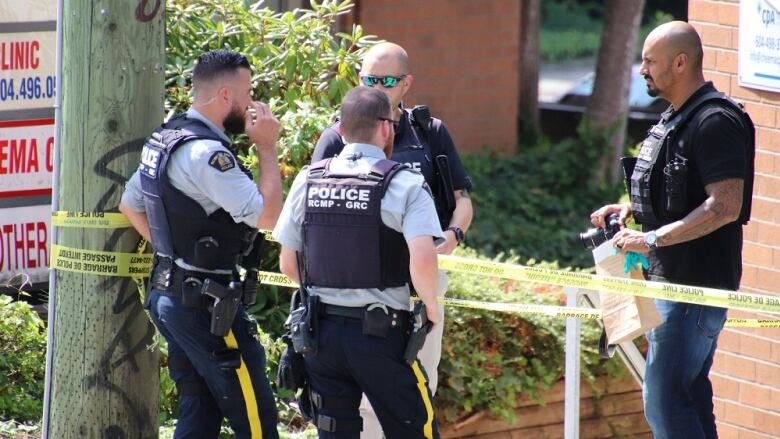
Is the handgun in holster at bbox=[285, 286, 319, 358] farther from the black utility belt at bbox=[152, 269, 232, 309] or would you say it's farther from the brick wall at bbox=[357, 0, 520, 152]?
the brick wall at bbox=[357, 0, 520, 152]

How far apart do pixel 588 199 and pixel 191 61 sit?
734 centimetres

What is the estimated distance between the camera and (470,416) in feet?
20.7

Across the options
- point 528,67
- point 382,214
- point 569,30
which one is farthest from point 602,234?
point 569,30

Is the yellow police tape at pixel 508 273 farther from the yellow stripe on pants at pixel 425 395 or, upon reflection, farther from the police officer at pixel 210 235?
the yellow stripe on pants at pixel 425 395

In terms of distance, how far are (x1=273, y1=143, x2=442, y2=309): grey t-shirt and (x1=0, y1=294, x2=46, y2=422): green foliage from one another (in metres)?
2.16

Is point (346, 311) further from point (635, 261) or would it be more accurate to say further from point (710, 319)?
point (710, 319)

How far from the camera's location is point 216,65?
436 cm

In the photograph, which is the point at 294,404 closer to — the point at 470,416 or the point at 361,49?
the point at 470,416

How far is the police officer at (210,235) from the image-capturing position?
4.21 metres

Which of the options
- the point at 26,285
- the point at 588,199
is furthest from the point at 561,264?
the point at 26,285

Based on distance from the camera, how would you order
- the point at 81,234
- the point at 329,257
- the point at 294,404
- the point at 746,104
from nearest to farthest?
the point at 329,257
the point at 81,234
the point at 746,104
the point at 294,404

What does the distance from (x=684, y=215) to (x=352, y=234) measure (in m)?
1.25

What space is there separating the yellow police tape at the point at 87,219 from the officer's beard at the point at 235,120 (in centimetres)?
59

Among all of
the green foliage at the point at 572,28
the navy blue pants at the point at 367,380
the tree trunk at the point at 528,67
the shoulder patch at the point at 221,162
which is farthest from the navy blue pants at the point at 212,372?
the green foliage at the point at 572,28
